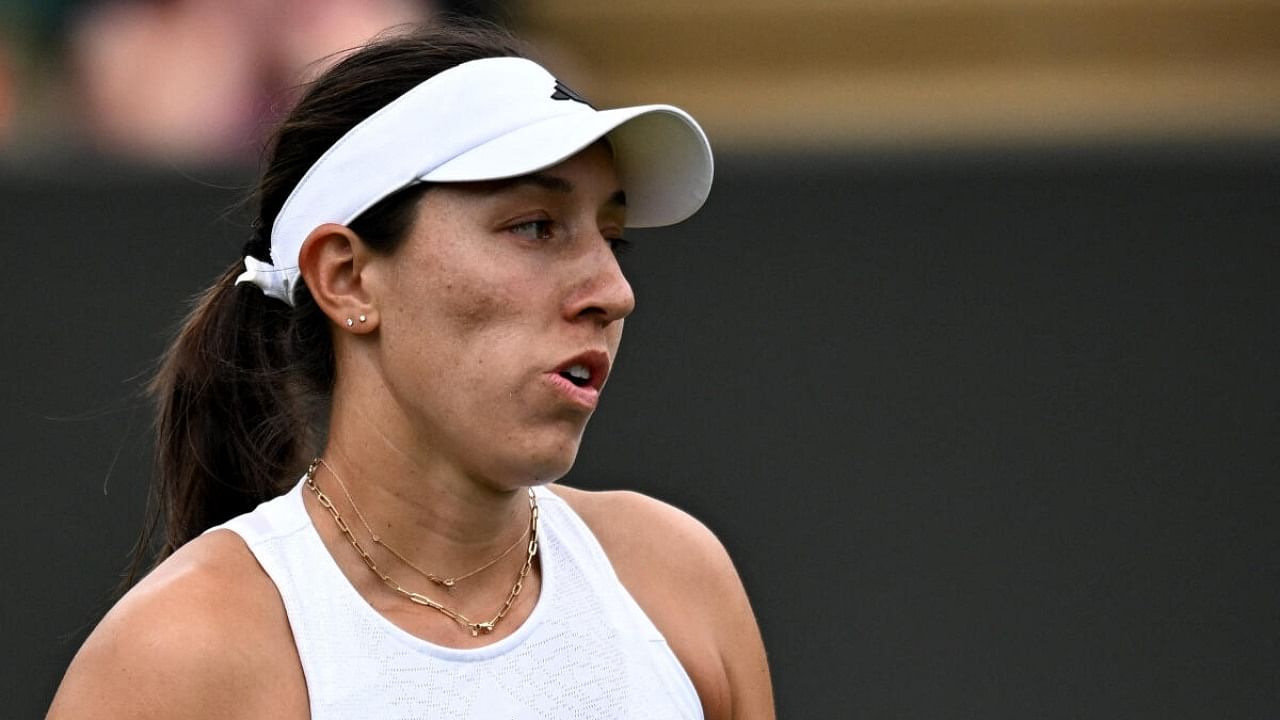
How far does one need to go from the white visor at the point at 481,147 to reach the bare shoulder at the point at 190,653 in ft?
1.15

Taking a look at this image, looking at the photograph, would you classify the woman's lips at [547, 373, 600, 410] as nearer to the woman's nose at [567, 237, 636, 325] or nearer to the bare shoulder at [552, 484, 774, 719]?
the woman's nose at [567, 237, 636, 325]

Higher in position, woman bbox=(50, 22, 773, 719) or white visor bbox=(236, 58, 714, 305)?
white visor bbox=(236, 58, 714, 305)

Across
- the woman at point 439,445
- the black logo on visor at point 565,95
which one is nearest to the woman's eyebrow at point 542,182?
the woman at point 439,445

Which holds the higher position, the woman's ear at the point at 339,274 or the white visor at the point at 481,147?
the white visor at the point at 481,147

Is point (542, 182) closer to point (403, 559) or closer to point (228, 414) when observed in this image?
point (403, 559)

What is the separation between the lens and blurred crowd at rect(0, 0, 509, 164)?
14.0ft

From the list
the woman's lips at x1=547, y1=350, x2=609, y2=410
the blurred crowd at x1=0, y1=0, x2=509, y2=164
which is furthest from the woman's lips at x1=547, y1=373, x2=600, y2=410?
the blurred crowd at x1=0, y1=0, x2=509, y2=164

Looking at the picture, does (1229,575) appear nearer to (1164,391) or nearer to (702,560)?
(1164,391)

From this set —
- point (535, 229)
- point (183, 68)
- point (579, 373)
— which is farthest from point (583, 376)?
point (183, 68)

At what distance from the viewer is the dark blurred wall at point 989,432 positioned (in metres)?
3.83

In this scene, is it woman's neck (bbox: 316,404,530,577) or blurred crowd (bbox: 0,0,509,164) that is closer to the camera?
woman's neck (bbox: 316,404,530,577)

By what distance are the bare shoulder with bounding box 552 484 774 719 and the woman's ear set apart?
33cm

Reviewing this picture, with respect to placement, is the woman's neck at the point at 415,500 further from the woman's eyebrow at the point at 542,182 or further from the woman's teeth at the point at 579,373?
the woman's eyebrow at the point at 542,182

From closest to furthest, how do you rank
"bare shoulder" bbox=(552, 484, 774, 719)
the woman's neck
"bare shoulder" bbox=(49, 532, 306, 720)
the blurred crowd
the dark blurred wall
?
"bare shoulder" bbox=(49, 532, 306, 720) < the woman's neck < "bare shoulder" bbox=(552, 484, 774, 719) < the dark blurred wall < the blurred crowd
